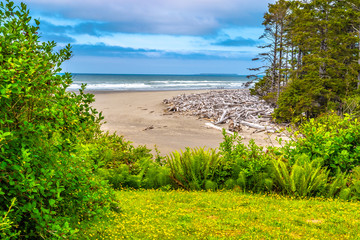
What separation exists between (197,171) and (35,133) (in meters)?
5.15

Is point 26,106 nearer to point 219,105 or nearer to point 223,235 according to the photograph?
point 223,235

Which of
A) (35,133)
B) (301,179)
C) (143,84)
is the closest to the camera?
(35,133)

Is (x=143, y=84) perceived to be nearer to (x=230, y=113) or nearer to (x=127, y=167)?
(x=230, y=113)

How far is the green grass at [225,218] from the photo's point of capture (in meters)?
4.69

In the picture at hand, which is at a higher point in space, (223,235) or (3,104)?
(3,104)

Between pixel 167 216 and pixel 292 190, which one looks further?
pixel 292 190

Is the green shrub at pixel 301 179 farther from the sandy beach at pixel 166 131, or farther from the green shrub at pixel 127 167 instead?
the sandy beach at pixel 166 131

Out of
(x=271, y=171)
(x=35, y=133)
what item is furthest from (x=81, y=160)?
(x=271, y=171)

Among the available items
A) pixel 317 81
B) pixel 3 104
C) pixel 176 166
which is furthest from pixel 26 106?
pixel 317 81

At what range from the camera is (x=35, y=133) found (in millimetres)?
2922

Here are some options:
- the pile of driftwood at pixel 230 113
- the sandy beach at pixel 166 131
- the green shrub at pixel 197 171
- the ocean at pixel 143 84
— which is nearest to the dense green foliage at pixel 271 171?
the green shrub at pixel 197 171

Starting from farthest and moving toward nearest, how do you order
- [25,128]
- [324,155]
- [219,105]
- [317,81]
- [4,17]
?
[219,105] → [317,81] → [324,155] → [4,17] → [25,128]

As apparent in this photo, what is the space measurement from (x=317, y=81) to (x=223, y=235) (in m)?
18.9

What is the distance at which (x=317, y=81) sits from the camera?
20922mm
